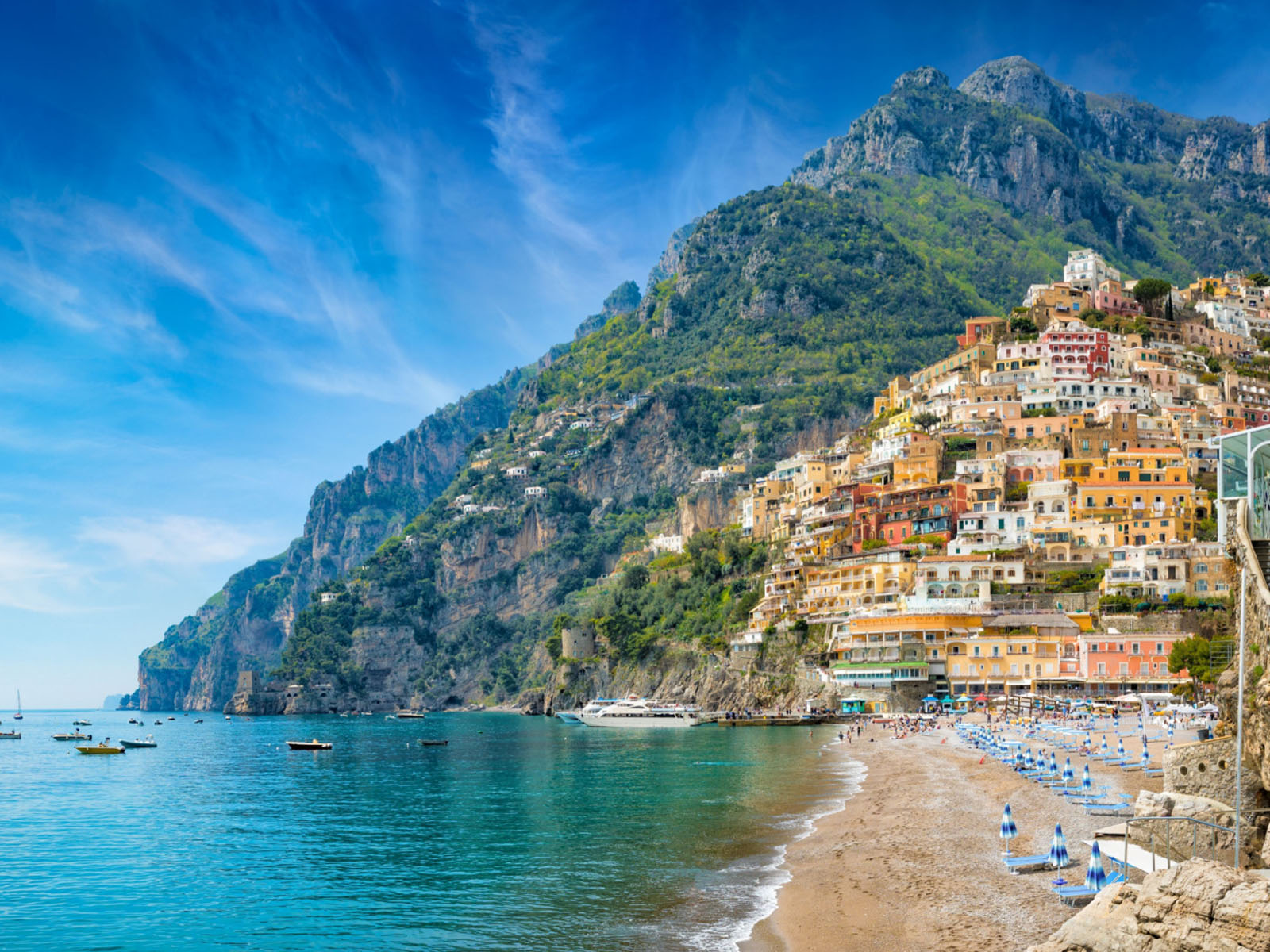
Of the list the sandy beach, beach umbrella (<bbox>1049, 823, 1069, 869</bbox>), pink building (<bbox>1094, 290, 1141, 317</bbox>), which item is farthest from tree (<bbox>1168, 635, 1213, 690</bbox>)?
pink building (<bbox>1094, 290, 1141, 317</bbox>)

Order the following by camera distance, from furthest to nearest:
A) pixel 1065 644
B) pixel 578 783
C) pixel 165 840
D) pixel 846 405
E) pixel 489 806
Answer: pixel 846 405
pixel 1065 644
pixel 578 783
pixel 489 806
pixel 165 840

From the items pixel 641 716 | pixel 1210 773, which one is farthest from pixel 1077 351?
A: pixel 1210 773

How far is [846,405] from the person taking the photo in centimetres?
19462

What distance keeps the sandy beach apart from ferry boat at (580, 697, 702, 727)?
61.7 m

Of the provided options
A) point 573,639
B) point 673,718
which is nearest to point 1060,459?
point 673,718

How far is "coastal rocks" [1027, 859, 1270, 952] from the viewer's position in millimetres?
12586

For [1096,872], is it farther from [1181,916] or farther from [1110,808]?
[1110,808]

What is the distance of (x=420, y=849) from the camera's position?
40.4 m

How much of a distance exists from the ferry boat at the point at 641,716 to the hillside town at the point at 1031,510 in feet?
34.5

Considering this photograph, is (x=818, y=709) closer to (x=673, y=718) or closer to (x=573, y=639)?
(x=673, y=718)

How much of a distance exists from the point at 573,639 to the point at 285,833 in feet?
362

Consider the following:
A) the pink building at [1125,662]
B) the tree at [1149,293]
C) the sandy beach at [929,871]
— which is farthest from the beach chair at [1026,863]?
the tree at [1149,293]

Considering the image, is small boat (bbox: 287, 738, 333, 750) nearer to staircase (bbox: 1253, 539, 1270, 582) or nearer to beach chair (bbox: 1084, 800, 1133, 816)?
beach chair (bbox: 1084, 800, 1133, 816)

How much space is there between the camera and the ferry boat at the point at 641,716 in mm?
110438
